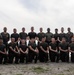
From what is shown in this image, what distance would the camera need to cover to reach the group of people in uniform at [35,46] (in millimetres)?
19609

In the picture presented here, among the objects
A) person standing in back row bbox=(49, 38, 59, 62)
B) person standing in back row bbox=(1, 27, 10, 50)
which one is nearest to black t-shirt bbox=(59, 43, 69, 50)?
person standing in back row bbox=(49, 38, 59, 62)

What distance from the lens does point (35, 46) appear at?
790 inches

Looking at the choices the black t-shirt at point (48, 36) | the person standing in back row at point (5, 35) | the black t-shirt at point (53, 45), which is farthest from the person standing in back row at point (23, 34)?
the black t-shirt at point (53, 45)

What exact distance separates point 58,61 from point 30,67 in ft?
11.0

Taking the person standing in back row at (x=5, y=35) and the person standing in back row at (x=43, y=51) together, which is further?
the person standing in back row at (x=43, y=51)

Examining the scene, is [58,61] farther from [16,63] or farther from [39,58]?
[16,63]

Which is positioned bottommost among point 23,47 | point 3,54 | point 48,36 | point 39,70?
point 39,70

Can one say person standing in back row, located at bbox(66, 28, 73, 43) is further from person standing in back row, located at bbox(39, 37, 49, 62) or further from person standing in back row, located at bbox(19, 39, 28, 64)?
person standing in back row, located at bbox(19, 39, 28, 64)

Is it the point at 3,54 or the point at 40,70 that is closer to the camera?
the point at 40,70

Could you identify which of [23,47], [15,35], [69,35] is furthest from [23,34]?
[69,35]

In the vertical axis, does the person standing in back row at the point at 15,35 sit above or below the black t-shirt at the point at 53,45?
above

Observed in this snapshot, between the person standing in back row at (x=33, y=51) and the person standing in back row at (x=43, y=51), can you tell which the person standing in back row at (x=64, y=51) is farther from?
the person standing in back row at (x=33, y=51)

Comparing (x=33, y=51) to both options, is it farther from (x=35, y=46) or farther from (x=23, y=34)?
(x=23, y=34)

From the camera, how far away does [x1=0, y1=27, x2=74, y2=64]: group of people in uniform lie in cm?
1961
